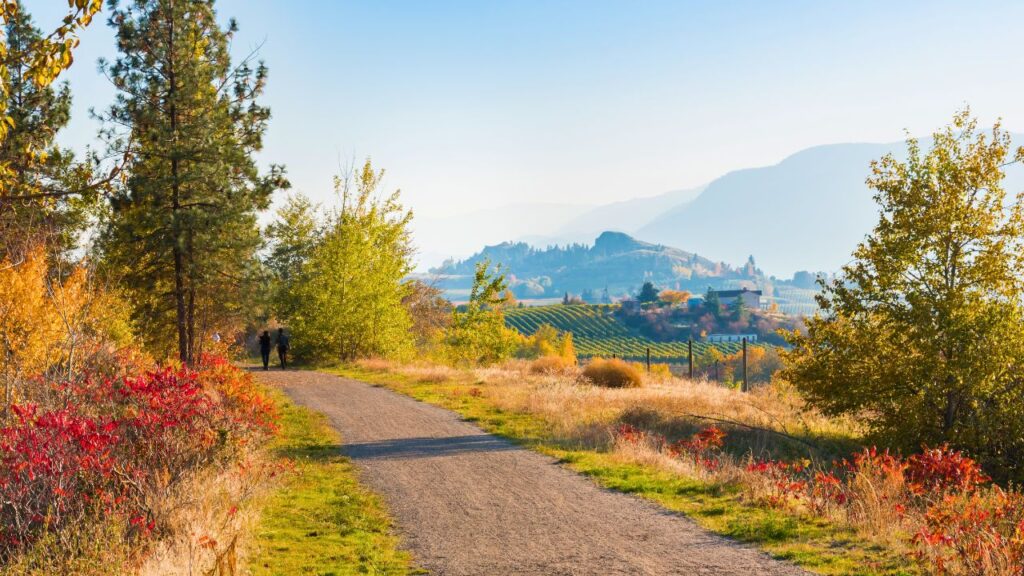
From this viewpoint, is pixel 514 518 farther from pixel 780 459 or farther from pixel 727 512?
pixel 780 459

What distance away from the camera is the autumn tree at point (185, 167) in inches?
945

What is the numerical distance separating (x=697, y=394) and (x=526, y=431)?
1060 cm

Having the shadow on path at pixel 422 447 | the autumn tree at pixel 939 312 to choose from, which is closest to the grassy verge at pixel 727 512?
the shadow on path at pixel 422 447

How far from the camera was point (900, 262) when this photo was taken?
719 inches

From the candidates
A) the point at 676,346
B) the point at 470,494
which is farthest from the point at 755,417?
the point at 676,346

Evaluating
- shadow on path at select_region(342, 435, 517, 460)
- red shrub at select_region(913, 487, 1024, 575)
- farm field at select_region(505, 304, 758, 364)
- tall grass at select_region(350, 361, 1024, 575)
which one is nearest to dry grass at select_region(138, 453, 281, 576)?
shadow on path at select_region(342, 435, 517, 460)

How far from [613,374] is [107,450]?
21910 mm

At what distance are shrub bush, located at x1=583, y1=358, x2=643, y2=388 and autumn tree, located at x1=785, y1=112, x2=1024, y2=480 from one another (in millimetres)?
10075

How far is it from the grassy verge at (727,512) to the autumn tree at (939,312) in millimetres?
8438

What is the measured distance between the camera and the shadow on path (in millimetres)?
14531

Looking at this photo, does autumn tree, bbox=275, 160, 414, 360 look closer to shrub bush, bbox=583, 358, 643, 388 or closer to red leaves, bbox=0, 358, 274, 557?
shrub bush, bbox=583, 358, 643, 388

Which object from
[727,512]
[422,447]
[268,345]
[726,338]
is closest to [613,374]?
[422,447]

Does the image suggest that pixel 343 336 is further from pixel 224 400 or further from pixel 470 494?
pixel 470 494

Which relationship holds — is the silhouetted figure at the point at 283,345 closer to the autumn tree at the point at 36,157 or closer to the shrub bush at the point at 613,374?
the autumn tree at the point at 36,157
